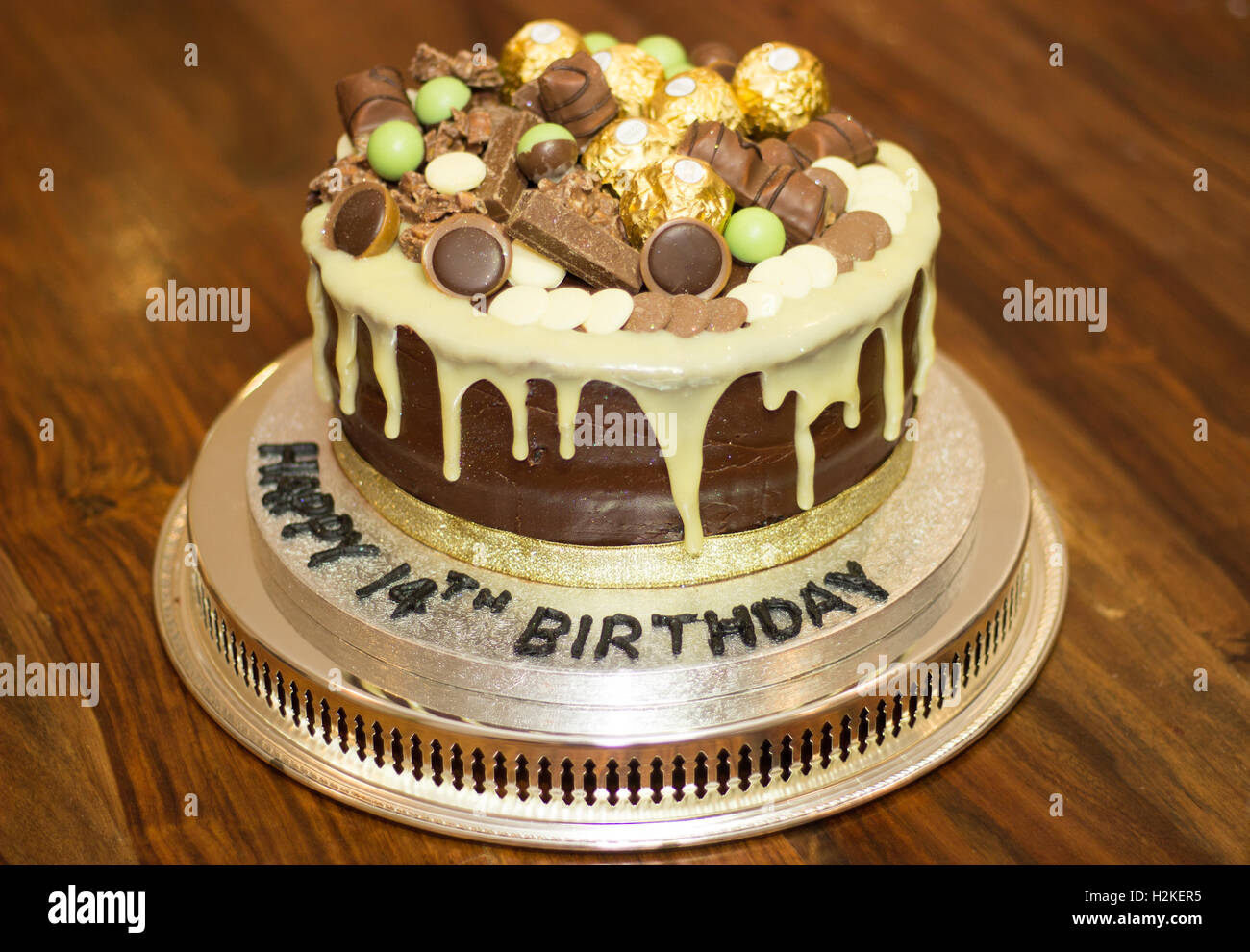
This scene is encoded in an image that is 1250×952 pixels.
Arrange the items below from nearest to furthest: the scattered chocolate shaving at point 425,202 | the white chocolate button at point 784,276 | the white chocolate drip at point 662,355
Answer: the white chocolate drip at point 662,355, the white chocolate button at point 784,276, the scattered chocolate shaving at point 425,202

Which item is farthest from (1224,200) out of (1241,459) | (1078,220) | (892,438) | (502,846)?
(502,846)

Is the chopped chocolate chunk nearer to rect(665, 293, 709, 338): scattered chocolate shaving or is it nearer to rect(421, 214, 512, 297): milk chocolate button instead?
rect(665, 293, 709, 338): scattered chocolate shaving

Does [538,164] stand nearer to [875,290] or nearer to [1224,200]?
[875,290]

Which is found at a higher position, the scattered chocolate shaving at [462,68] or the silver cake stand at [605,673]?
the scattered chocolate shaving at [462,68]

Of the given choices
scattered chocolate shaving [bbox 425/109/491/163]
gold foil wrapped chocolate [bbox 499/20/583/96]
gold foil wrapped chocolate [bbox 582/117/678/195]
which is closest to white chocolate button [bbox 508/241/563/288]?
gold foil wrapped chocolate [bbox 582/117/678/195]

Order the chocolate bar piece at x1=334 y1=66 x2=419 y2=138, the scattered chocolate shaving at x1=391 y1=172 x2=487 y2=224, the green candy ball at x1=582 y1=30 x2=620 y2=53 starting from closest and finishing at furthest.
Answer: the scattered chocolate shaving at x1=391 y1=172 x2=487 y2=224 < the chocolate bar piece at x1=334 y1=66 x2=419 y2=138 < the green candy ball at x1=582 y1=30 x2=620 y2=53

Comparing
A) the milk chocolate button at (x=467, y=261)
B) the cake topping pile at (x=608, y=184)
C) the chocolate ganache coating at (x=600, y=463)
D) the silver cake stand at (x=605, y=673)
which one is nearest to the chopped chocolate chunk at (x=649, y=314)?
the cake topping pile at (x=608, y=184)

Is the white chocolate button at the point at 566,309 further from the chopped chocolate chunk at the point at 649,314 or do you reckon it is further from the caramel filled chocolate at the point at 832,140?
the caramel filled chocolate at the point at 832,140

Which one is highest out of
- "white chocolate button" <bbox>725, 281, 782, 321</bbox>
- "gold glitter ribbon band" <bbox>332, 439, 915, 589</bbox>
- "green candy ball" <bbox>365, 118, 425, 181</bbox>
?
"green candy ball" <bbox>365, 118, 425, 181</bbox>
